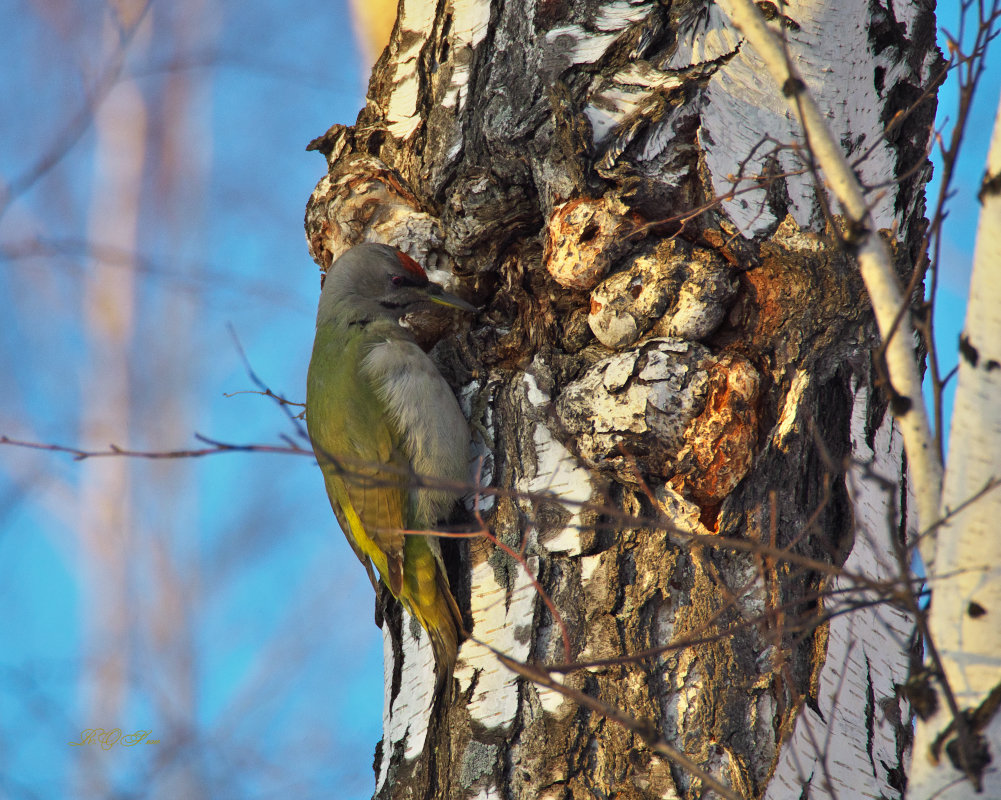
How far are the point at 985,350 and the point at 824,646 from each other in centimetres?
107

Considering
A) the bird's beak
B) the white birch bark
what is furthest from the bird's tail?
the white birch bark

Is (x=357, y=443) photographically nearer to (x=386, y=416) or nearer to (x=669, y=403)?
(x=386, y=416)

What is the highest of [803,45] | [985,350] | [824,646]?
[803,45]

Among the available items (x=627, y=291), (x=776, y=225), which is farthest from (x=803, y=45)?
(x=627, y=291)

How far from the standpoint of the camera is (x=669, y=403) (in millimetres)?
2457

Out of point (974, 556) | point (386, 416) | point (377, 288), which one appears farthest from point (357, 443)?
point (974, 556)

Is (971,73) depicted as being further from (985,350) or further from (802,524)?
(802,524)

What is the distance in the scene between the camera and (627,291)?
260 cm

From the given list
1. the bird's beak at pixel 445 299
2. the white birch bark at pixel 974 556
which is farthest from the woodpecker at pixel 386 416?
the white birch bark at pixel 974 556

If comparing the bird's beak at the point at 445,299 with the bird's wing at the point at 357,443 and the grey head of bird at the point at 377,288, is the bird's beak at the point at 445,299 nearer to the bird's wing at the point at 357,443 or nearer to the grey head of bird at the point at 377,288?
the grey head of bird at the point at 377,288

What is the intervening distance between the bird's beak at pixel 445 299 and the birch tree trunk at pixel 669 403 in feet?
0.71

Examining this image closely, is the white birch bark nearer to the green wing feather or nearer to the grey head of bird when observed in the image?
the green wing feather

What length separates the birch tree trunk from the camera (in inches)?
88.4

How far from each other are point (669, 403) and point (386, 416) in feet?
4.44
